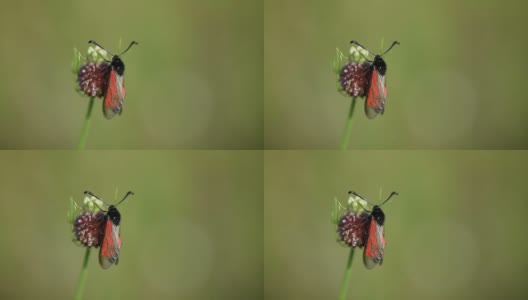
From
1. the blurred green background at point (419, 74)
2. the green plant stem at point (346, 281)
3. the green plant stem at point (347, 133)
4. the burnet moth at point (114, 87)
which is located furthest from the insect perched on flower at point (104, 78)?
the green plant stem at point (346, 281)

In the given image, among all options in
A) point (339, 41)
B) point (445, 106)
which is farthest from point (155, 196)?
point (445, 106)

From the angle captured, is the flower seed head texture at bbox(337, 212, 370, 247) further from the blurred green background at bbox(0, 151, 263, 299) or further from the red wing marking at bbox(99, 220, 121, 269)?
the red wing marking at bbox(99, 220, 121, 269)

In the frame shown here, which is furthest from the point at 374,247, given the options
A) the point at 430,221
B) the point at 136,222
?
the point at 136,222

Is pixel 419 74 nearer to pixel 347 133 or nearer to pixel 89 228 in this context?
pixel 347 133

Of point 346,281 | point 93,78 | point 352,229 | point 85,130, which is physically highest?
point 93,78

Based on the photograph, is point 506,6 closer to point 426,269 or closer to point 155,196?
point 426,269

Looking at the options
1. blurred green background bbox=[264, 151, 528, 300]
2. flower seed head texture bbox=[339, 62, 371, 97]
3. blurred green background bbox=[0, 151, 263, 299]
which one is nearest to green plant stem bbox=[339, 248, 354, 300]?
blurred green background bbox=[264, 151, 528, 300]
